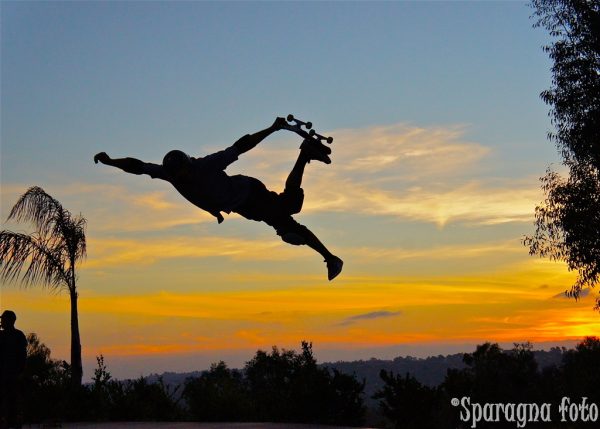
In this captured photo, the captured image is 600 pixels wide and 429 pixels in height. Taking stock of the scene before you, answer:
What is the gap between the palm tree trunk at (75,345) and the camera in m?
19.2

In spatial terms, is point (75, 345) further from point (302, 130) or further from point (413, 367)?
point (413, 367)

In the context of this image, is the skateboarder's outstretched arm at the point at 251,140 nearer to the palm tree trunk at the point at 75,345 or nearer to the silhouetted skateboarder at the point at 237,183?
the silhouetted skateboarder at the point at 237,183

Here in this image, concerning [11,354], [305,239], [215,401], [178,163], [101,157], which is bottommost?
[215,401]

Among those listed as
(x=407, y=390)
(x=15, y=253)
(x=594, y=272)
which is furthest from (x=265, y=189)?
(x=594, y=272)

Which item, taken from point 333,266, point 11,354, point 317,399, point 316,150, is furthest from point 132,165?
point 317,399

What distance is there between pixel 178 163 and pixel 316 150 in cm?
181

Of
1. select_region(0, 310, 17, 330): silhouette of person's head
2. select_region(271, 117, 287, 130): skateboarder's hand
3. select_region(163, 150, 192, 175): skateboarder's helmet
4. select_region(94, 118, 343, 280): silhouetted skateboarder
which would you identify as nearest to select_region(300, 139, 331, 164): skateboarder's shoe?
select_region(94, 118, 343, 280): silhouetted skateboarder

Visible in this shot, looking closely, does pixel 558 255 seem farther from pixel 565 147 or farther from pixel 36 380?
pixel 36 380

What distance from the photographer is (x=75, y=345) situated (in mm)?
19688

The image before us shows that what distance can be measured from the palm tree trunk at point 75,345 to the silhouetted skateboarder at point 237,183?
37.3 feet

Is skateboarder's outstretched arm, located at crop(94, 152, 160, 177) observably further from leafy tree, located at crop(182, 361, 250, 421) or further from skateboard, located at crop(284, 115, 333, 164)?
leafy tree, located at crop(182, 361, 250, 421)

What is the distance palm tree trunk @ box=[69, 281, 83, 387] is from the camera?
1917 centimetres

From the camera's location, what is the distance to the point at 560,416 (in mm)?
16844

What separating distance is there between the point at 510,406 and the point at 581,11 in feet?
44.8
